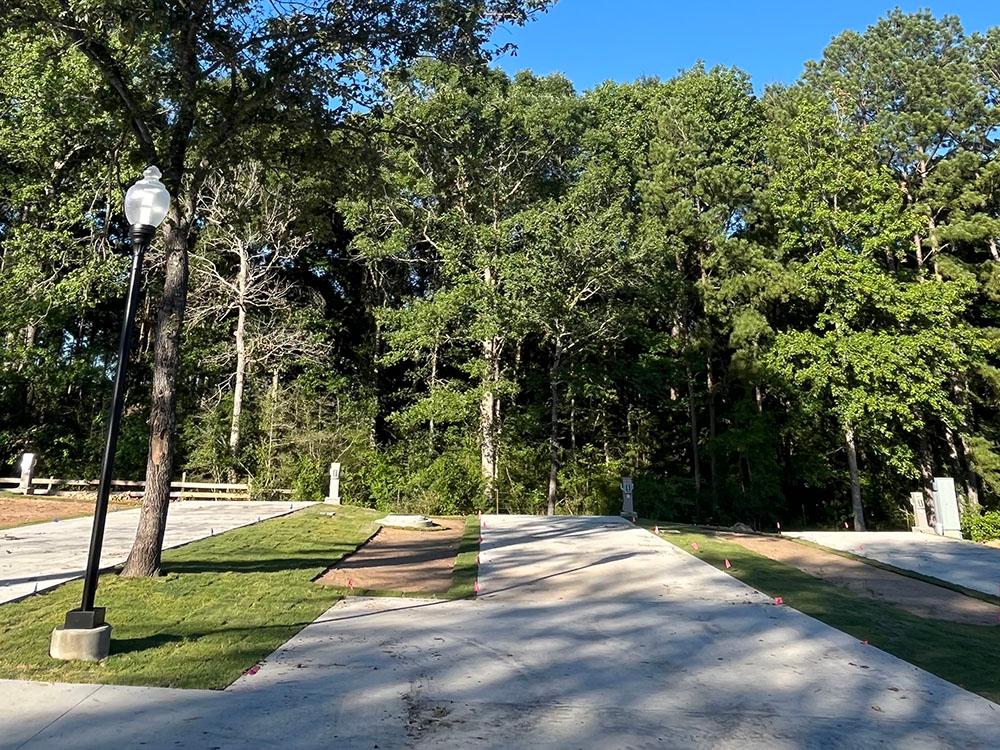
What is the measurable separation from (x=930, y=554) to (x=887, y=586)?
Result: 3.93m

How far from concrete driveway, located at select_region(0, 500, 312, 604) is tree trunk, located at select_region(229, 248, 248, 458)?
5.81 metres

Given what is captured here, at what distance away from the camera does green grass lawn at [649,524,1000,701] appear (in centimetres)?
489

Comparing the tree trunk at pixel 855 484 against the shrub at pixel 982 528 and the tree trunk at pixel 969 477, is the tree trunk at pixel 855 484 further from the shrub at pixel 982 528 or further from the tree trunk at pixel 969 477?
the shrub at pixel 982 528

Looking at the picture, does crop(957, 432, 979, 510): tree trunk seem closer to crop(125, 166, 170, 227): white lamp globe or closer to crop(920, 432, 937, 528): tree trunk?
crop(920, 432, 937, 528): tree trunk

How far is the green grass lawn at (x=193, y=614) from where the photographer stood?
14.0 feet

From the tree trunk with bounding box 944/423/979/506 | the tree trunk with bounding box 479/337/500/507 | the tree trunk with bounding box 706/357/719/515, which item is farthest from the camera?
the tree trunk with bounding box 706/357/719/515

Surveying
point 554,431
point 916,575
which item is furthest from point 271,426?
point 916,575

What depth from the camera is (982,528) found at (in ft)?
51.0

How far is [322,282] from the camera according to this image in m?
29.2

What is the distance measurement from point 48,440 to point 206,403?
5247mm

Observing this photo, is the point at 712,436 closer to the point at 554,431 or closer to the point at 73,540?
the point at 554,431

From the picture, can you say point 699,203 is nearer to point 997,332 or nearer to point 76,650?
point 997,332

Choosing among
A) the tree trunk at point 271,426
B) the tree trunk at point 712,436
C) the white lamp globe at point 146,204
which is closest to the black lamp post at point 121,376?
the white lamp globe at point 146,204

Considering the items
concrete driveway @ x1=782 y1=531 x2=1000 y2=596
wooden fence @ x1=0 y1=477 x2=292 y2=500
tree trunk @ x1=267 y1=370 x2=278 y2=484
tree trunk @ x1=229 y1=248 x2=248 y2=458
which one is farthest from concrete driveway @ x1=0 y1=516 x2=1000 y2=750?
tree trunk @ x1=229 y1=248 x2=248 y2=458
